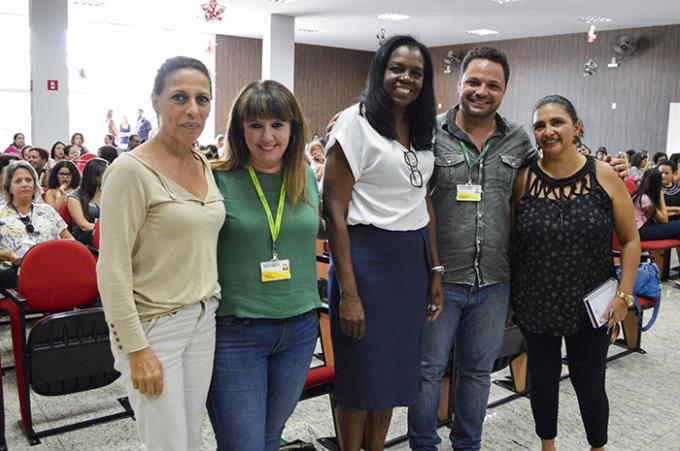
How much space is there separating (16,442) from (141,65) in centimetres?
1379

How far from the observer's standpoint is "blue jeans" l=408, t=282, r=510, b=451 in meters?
2.18

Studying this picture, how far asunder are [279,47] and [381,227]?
1144 centimetres

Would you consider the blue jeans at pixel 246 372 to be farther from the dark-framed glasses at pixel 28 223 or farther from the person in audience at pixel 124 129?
the person in audience at pixel 124 129

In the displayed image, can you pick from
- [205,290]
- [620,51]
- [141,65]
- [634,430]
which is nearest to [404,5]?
[620,51]

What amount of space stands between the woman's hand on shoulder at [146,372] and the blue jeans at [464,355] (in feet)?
3.30

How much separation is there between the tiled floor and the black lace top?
92 cm

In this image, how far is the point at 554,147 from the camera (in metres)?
2.21

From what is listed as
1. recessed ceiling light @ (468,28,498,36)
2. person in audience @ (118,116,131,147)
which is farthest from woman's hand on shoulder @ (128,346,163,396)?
person in audience @ (118,116,131,147)

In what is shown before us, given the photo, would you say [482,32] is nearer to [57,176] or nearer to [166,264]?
[57,176]

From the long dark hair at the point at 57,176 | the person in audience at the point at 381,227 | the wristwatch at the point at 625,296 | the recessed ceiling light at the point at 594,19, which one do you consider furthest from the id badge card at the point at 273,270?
the recessed ceiling light at the point at 594,19

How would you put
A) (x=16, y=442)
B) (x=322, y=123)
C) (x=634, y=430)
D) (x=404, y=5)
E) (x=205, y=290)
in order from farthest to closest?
(x=322, y=123)
(x=404, y=5)
(x=634, y=430)
(x=16, y=442)
(x=205, y=290)

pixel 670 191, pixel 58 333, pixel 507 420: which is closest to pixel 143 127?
pixel 670 191

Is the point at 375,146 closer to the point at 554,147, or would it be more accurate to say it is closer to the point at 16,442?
the point at 554,147

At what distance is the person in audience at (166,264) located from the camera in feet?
4.76
